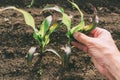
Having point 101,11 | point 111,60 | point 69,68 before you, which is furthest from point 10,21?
point 111,60

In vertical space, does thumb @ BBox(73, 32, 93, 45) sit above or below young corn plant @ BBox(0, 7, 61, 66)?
below

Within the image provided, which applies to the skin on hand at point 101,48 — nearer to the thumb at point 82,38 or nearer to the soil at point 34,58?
the thumb at point 82,38

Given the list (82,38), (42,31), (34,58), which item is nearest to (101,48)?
(82,38)

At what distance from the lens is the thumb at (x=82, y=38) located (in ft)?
6.98

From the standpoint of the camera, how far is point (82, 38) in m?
2.14

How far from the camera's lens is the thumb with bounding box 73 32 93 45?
2127 millimetres

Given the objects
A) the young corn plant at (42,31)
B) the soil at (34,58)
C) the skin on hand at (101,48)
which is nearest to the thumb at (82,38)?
the skin on hand at (101,48)

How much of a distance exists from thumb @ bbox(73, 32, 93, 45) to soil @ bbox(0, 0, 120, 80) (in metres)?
0.42

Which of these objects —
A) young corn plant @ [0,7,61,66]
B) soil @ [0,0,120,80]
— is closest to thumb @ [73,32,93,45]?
young corn plant @ [0,7,61,66]

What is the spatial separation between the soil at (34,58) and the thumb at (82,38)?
42cm

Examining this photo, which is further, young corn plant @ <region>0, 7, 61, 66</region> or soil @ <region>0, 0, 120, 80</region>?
soil @ <region>0, 0, 120, 80</region>

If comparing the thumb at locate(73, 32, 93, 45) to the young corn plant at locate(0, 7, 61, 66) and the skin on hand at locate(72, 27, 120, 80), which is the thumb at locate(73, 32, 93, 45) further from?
the young corn plant at locate(0, 7, 61, 66)

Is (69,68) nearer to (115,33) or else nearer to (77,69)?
(77,69)

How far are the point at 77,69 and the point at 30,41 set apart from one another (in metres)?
0.43
